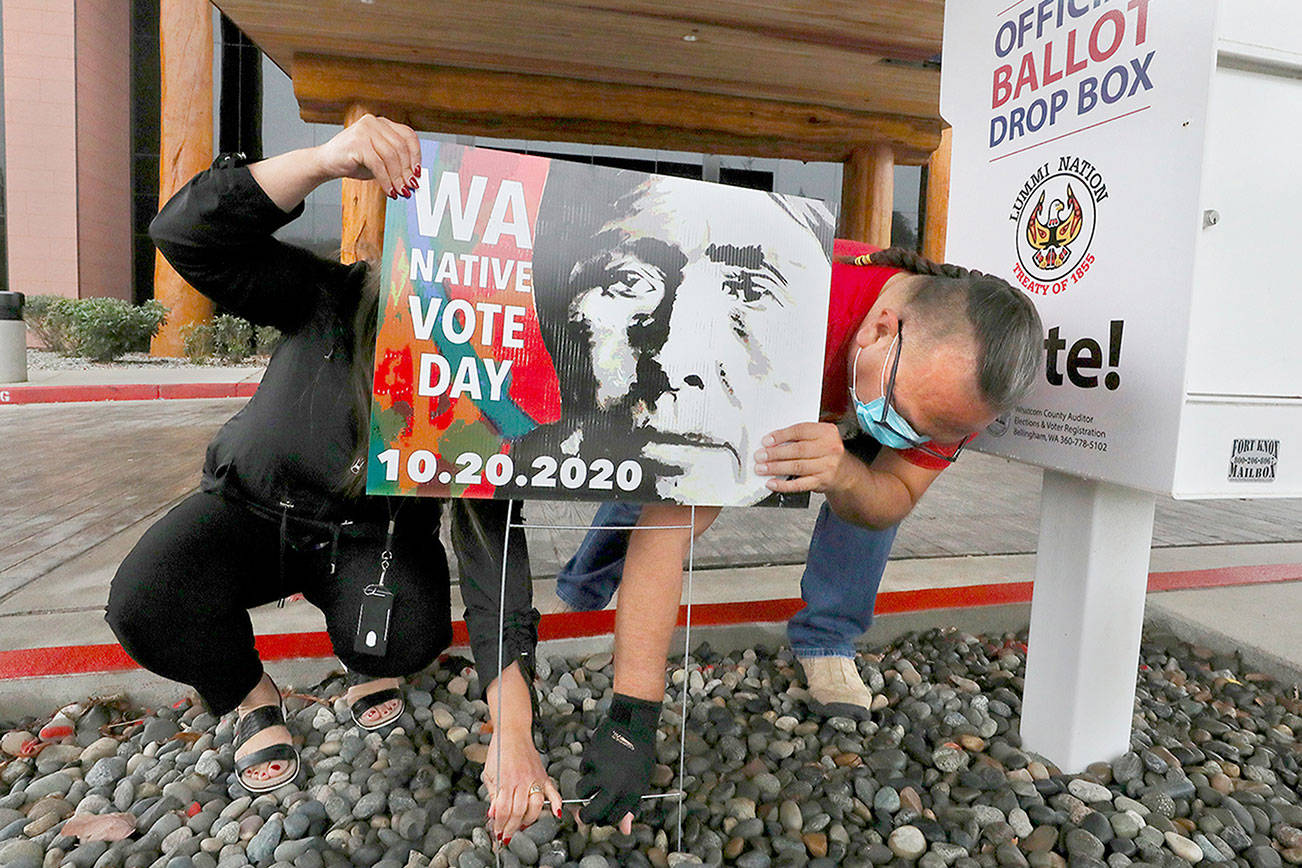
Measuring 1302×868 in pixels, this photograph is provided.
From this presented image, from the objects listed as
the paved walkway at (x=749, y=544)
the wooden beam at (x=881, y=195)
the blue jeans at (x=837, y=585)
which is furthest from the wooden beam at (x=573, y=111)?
the blue jeans at (x=837, y=585)

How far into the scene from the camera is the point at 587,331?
1059 millimetres

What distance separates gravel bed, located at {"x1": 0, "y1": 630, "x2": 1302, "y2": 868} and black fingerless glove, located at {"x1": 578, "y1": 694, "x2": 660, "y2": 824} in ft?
0.15

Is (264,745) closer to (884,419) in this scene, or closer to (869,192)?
(884,419)

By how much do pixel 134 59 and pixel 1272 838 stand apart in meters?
13.9

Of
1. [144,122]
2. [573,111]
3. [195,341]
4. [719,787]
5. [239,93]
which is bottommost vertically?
[719,787]

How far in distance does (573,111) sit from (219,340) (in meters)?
6.84

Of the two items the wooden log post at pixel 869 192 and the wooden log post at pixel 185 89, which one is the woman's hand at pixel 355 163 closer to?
the wooden log post at pixel 869 192

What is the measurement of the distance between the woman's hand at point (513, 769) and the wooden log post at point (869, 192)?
374 centimetres

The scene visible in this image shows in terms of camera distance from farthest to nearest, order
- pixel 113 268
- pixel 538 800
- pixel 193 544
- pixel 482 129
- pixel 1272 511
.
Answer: pixel 113 268
pixel 482 129
pixel 1272 511
pixel 193 544
pixel 538 800

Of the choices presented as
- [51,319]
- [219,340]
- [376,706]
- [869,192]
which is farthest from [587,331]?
[51,319]

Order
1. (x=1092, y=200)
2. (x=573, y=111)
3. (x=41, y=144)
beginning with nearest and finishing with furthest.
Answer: (x=1092, y=200), (x=573, y=111), (x=41, y=144)

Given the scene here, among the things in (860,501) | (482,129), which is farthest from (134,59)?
(860,501)

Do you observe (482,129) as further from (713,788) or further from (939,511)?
(713,788)

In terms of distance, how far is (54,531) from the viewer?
238cm
